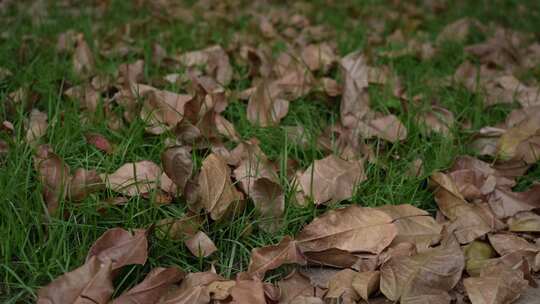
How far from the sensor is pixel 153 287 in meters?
1.04

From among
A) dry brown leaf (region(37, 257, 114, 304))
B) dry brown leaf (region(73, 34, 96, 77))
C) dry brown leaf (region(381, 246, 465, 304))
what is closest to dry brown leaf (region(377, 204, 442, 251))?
dry brown leaf (region(381, 246, 465, 304))

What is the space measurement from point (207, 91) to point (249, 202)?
1.78ft

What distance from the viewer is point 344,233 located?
1.19 m

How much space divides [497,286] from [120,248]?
0.71 meters

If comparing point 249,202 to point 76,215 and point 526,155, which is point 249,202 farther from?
point 526,155

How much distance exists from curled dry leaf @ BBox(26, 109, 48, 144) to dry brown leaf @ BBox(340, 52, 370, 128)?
0.81m

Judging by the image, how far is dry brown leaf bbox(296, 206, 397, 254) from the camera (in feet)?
3.83

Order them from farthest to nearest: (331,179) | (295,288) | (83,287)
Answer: (331,179) → (295,288) → (83,287)

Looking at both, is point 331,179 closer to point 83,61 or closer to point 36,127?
point 36,127

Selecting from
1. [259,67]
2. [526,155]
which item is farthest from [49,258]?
[526,155]

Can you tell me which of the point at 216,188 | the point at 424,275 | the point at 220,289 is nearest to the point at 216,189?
the point at 216,188

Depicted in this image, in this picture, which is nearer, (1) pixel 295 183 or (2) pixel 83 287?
(2) pixel 83 287

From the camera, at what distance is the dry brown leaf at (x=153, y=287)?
1.01 meters

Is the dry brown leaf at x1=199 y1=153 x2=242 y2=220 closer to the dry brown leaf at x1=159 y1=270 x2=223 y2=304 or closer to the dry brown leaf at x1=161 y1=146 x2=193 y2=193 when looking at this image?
the dry brown leaf at x1=161 y1=146 x2=193 y2=193
